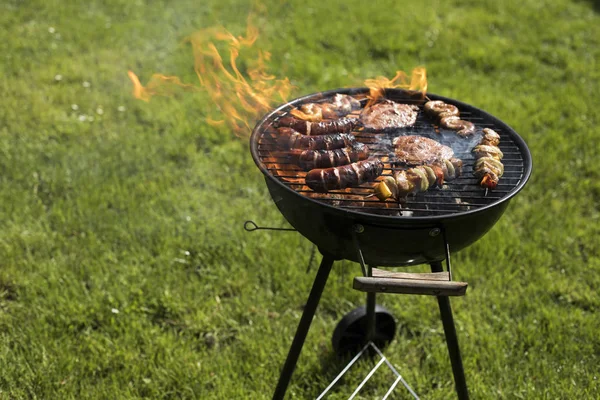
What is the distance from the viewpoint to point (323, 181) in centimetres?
234

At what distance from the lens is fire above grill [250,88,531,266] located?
2.17 meters

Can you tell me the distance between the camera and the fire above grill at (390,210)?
2.17m

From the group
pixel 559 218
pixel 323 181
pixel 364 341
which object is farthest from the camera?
pixel 559 218

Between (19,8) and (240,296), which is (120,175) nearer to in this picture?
(240,296)

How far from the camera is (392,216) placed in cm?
209

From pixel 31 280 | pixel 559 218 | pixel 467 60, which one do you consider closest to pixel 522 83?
pixel 467 60

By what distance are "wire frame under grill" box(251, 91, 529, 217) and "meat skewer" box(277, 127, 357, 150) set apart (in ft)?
0.18

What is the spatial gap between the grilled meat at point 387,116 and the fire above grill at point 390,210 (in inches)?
5.3

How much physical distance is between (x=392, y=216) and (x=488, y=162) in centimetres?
70

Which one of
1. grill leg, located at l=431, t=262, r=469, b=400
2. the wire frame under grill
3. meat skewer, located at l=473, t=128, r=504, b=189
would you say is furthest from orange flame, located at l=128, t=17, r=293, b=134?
grill leg, located at l=431, t=262, r=469, b=400

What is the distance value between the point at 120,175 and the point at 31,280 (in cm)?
131

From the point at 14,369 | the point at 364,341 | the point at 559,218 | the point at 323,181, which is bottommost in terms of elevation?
the point at 14,369

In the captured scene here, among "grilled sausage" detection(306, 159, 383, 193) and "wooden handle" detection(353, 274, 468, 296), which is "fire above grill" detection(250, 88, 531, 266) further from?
"wooden handle" detection(353, 274, 468, 296)

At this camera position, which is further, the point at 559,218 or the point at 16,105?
the point at 16,105
